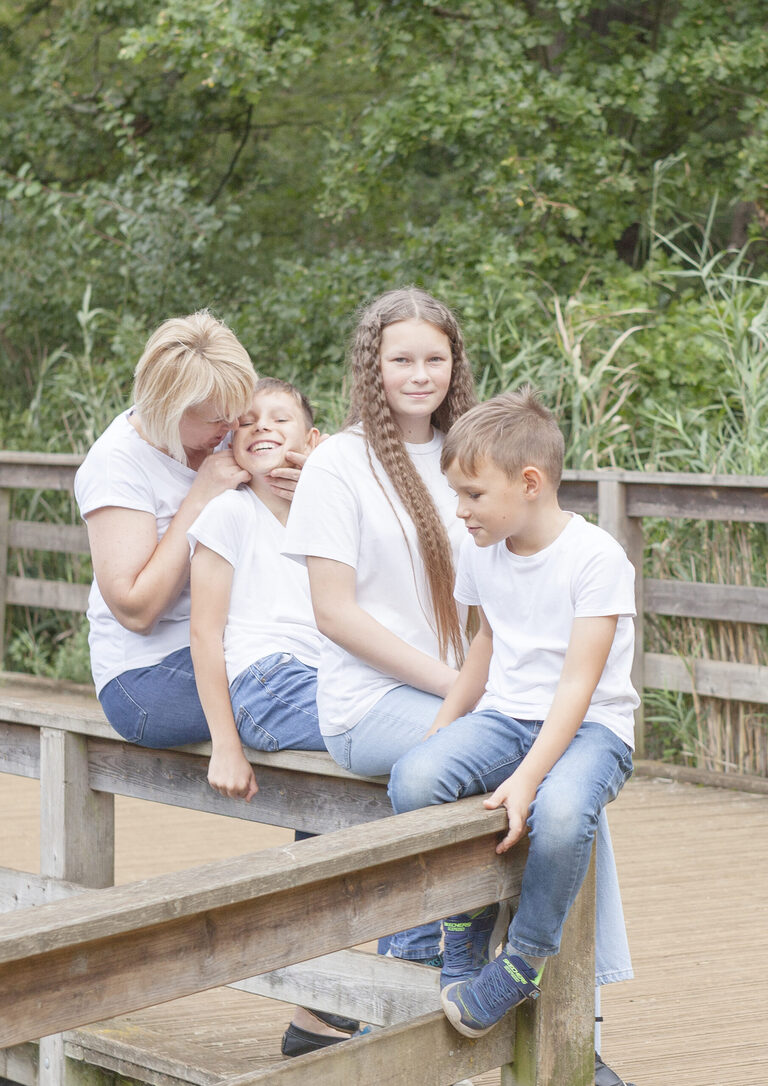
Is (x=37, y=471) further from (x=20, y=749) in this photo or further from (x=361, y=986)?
(x=361, y=986)

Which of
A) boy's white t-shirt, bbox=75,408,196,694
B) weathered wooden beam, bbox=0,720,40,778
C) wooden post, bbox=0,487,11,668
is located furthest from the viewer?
wooden post, bbox=0,487,11,668

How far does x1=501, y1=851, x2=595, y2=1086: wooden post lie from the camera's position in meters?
2.15

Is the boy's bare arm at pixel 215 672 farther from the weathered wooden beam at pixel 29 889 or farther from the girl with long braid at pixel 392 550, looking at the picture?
the weathered wooden beam at pixel 29 889

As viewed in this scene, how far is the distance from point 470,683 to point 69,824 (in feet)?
3.20

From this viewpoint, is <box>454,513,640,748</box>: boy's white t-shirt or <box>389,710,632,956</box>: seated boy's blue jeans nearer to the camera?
<box>389,710,632,956</box>: seated boy's blue jeans

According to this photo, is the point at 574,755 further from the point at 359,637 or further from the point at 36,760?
the point at 36,760

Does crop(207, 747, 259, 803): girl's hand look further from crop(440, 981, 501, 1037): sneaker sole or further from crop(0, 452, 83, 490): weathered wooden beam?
crop(0, 452, 83, 490): weathered wooden beam

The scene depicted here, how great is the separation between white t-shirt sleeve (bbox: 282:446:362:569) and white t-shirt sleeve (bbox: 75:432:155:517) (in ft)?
→ 1.14

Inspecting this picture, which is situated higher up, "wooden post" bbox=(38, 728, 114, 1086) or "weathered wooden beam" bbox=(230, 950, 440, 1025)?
"wooden post" bbox=(38, 728, 114, 1086)

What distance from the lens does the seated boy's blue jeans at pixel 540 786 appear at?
201 centimetres

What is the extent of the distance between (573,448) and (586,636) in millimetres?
3719

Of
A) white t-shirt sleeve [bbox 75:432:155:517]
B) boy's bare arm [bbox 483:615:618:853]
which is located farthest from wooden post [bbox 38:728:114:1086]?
boy's bare arm [bbox 483:615:618:853]

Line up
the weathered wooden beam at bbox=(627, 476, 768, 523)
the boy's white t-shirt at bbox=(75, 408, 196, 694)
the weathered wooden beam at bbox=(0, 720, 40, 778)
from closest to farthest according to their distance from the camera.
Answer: the boy's white t-shirt at bbox=(75, 408, 196, 694) < the weathered wooden beam at bbox=(0, 720, 40, 778) < the weathered wooden beam at bbox=(627, 476, 768, 523)

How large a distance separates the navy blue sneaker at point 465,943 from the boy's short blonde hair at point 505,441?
677 mm
